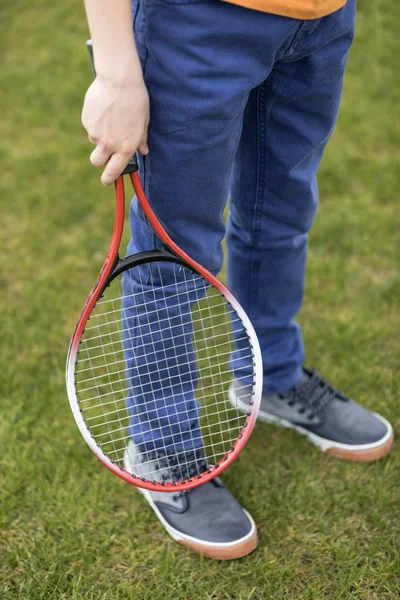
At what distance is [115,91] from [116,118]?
45 millimetres

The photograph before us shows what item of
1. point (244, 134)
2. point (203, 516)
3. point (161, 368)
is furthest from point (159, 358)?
point (244, 134)

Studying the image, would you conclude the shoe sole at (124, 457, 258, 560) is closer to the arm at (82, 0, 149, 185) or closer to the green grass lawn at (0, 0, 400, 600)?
the green grass lawn at (0, 0, 400, 600)

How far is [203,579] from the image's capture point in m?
1.62

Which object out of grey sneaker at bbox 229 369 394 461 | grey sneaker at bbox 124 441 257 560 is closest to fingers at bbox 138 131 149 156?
grey sneaker at bbox 124 441 257 560

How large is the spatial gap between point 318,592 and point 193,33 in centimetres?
122

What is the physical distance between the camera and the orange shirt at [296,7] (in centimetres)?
115

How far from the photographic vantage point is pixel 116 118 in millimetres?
1197

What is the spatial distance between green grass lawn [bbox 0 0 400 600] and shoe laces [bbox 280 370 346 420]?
4.0 inches

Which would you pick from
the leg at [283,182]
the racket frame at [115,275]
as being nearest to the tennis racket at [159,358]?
the racket frame at [115,275]

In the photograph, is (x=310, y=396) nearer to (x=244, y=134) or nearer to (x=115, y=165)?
(x=244, y=134)

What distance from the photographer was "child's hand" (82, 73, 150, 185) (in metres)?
1.18

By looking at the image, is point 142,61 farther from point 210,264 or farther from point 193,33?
point 210,264

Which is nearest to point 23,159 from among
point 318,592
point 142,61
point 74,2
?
point 74,2

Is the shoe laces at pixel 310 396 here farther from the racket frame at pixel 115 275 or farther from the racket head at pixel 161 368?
the racket frame at pixel 115 275
